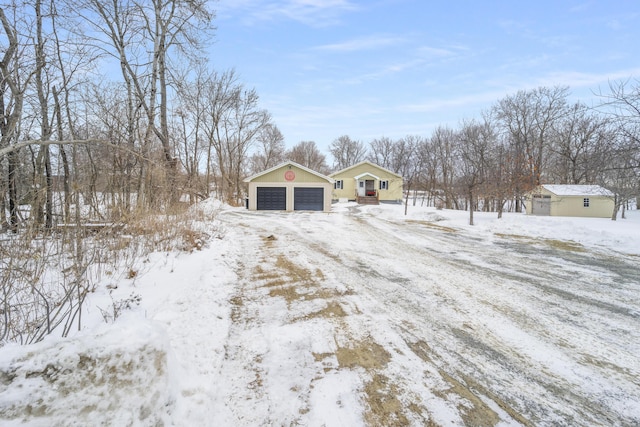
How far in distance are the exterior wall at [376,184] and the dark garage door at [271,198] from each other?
12.2 metres

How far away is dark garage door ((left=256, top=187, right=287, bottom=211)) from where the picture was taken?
74.2ft

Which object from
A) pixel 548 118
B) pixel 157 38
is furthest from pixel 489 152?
pixel 157 38

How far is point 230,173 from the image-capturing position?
30.2 metres

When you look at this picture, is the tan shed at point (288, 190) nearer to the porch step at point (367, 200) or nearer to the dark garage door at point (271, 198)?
the dark garage door at point (271, 198)

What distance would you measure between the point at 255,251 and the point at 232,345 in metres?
4.43

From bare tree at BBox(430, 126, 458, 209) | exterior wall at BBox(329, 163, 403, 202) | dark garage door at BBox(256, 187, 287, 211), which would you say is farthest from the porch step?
dark garage door at BBox(256, 187, 287, 211)

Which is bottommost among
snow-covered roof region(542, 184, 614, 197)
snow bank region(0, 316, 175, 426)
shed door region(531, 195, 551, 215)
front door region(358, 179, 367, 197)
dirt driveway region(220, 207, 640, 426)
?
dirt driveway region(220, 207, 640, 426)

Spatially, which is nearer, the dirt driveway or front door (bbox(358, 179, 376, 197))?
the dirt driveway

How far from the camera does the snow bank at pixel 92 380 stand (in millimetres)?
1447

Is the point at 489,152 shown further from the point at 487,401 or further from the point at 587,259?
the point at 487,401

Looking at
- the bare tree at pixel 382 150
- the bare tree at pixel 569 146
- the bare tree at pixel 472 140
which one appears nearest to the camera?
the bare tree at pixel 569 146

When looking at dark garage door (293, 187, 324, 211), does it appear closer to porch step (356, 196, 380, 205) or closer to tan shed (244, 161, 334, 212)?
tan shed (244, 161, 334, 212)

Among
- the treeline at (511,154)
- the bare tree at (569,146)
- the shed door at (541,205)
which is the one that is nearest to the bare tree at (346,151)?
the treeline at (511,154)

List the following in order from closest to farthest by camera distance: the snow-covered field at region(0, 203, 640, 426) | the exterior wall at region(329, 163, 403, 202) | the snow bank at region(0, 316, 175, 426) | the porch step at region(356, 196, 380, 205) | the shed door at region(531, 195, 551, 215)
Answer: the snow bank at region(0, 316, 175, 426) → the snow-covered field at region(0, 203, 640, 426) → the shed door at region(531, 195, 551, 215) → the porch step at region(356, 196, 380, 205) → the exterior wall at region(329, 163, 403, 202)
